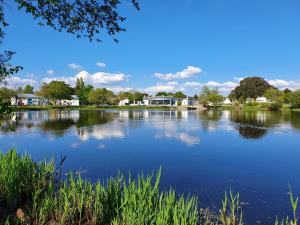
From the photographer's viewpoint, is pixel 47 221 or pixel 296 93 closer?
pixel 47 221

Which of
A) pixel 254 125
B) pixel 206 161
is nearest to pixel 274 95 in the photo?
pixel 254 125

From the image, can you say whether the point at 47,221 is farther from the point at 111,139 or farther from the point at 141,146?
the point at 111,139

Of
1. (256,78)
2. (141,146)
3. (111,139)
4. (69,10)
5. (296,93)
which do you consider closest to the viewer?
(69,10)

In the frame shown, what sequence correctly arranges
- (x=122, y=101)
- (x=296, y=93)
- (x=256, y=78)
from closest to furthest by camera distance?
(x=296, y=93) → (x=256, y=78) → (x=122, y=101)

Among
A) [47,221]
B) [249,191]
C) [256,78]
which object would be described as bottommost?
[249,191]

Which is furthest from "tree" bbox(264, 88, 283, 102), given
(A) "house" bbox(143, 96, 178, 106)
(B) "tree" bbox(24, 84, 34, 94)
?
(B) "tree" bbox(24, 84, 34, 94)

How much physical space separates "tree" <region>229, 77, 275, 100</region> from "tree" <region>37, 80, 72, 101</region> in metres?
67.0

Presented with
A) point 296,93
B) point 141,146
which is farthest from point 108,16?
point 296,93

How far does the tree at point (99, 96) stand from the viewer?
115812 millimetres

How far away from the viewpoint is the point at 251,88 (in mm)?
112438

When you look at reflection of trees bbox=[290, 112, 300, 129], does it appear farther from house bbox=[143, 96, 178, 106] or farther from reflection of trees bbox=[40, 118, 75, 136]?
house bbox=[143, 96, 178, 106]

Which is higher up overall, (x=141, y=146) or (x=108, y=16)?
(x=108, y=16)

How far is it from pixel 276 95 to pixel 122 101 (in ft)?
225

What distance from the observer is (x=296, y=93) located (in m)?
81.0
